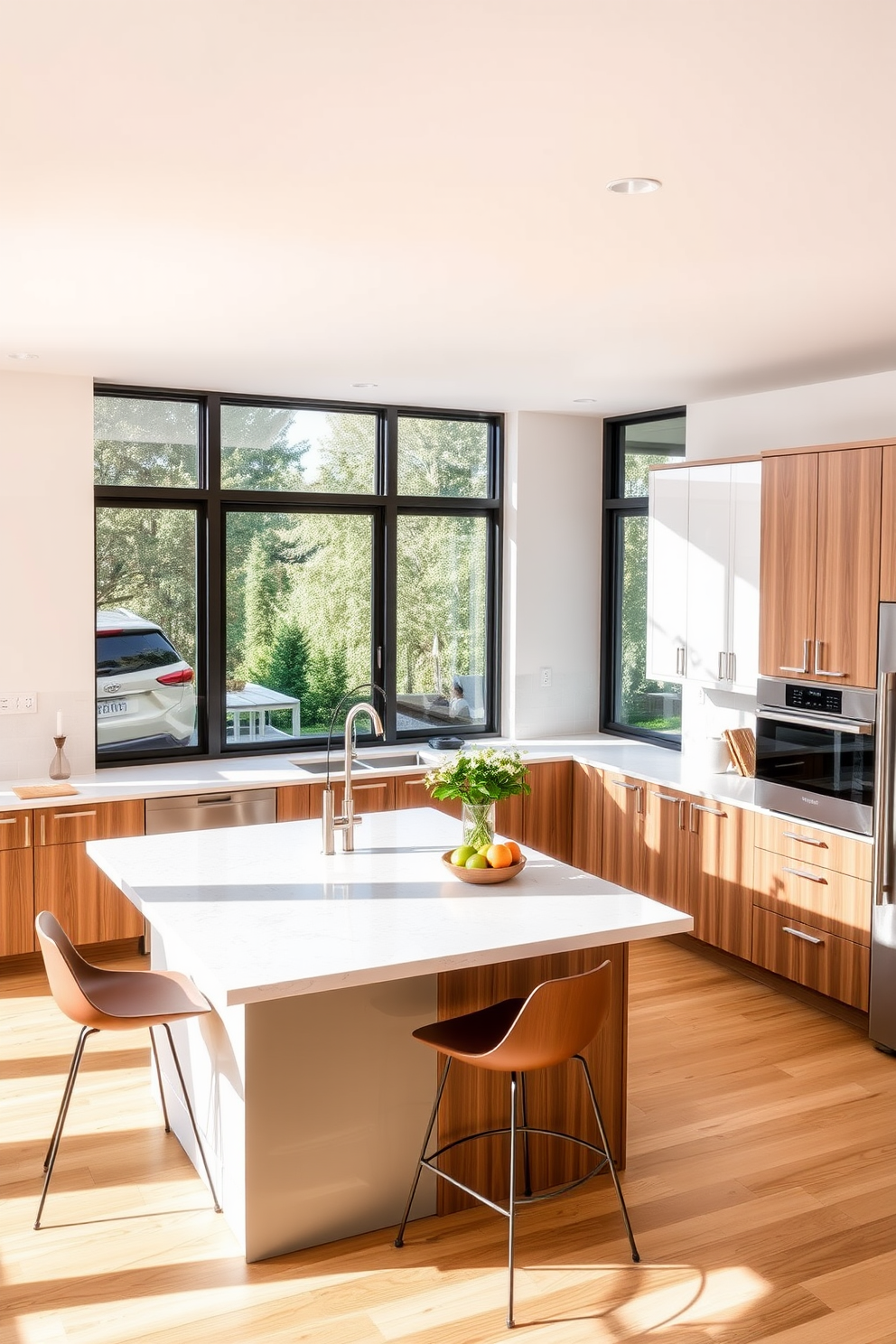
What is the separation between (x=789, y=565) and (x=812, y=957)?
63.2 inches

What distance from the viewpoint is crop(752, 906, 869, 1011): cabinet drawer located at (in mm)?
4438

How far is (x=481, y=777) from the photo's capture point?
342 cm

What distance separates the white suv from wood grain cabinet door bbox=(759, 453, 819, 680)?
2.92 metres

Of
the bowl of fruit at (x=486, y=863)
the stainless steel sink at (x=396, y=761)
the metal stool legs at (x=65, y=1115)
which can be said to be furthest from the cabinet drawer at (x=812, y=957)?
the metal stool legs at (x=65, y=1115)

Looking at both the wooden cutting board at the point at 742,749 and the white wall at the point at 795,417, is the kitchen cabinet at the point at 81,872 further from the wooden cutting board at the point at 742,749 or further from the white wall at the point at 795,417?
the white wall at the point at 795,417

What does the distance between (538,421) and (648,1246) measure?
4566 mm

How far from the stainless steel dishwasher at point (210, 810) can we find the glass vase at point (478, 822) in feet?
6.24

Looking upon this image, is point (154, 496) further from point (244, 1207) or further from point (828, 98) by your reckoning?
point (828, 98)

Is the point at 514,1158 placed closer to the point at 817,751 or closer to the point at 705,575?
the point at 817,751

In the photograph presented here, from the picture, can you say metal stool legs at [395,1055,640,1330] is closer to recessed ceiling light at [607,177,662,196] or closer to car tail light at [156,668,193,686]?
recessed ceiling light at [607,177,662,196]

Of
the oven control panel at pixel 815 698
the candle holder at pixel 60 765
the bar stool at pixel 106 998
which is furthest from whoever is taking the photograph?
the candle holder at pixel 60 765

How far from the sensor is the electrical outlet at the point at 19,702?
5.36 m

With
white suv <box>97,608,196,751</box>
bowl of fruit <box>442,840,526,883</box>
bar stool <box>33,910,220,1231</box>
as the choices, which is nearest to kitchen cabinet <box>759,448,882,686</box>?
bowl of fruit <box>442,840,526,883</box>

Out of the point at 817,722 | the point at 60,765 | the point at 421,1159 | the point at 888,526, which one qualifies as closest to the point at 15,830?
the point at 60,765
